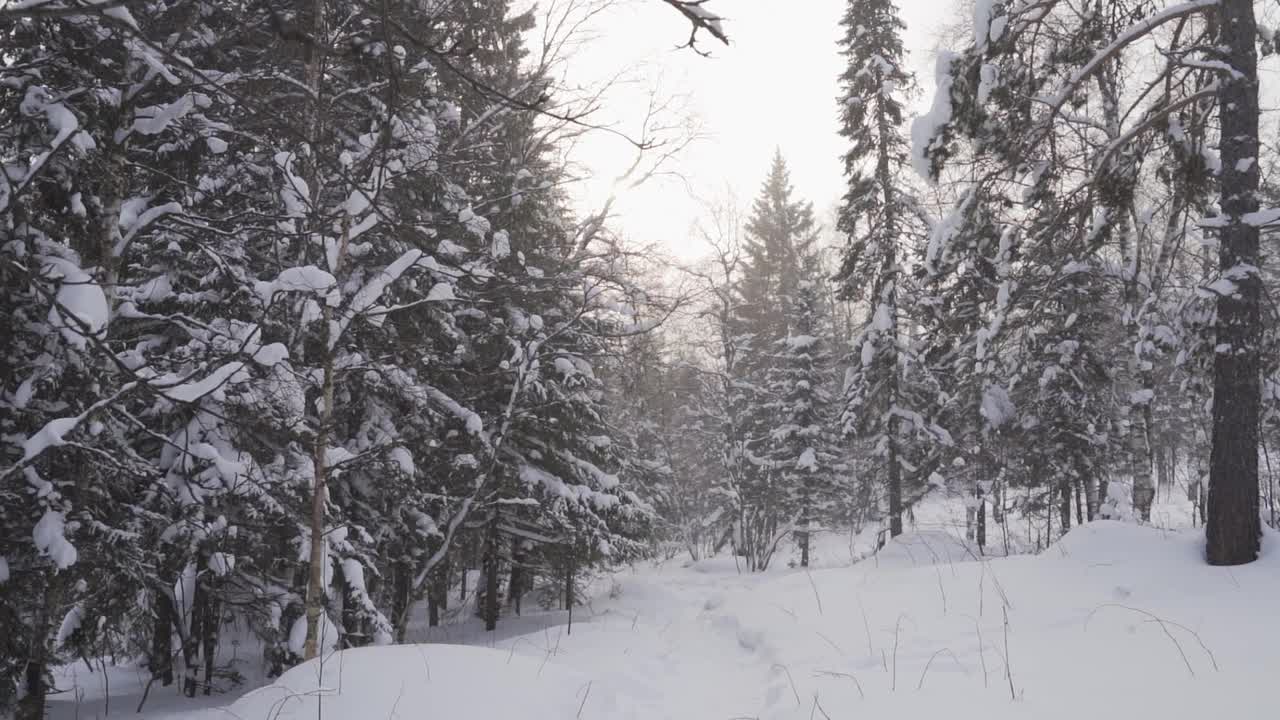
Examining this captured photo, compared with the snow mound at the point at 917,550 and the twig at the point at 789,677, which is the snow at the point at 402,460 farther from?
the snow mound at the point at 917,550

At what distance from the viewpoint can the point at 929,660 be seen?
4355 millimetres

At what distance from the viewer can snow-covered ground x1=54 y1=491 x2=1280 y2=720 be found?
3.39 meters

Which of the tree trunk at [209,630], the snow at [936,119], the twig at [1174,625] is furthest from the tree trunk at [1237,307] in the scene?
the tree trunk at [209,630]

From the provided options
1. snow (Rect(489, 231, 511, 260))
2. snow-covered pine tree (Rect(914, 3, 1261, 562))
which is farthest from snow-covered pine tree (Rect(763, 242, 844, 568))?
snow (Rect(489, 231, 511, 260))

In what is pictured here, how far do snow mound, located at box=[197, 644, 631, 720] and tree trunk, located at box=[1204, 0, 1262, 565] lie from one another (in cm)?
526

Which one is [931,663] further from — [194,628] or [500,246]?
[194,628]

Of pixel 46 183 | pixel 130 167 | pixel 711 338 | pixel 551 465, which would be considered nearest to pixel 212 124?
pixel 130 167

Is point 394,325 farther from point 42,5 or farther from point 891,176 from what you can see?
point 891,176

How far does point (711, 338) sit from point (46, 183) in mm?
19927

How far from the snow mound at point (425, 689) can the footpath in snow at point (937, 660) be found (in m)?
0.01

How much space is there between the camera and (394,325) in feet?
29.2

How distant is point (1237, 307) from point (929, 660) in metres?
4.09

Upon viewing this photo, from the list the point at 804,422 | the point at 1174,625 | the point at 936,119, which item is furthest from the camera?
the point at 804,422

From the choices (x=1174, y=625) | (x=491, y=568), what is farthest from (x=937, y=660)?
(x=491, y=568)
